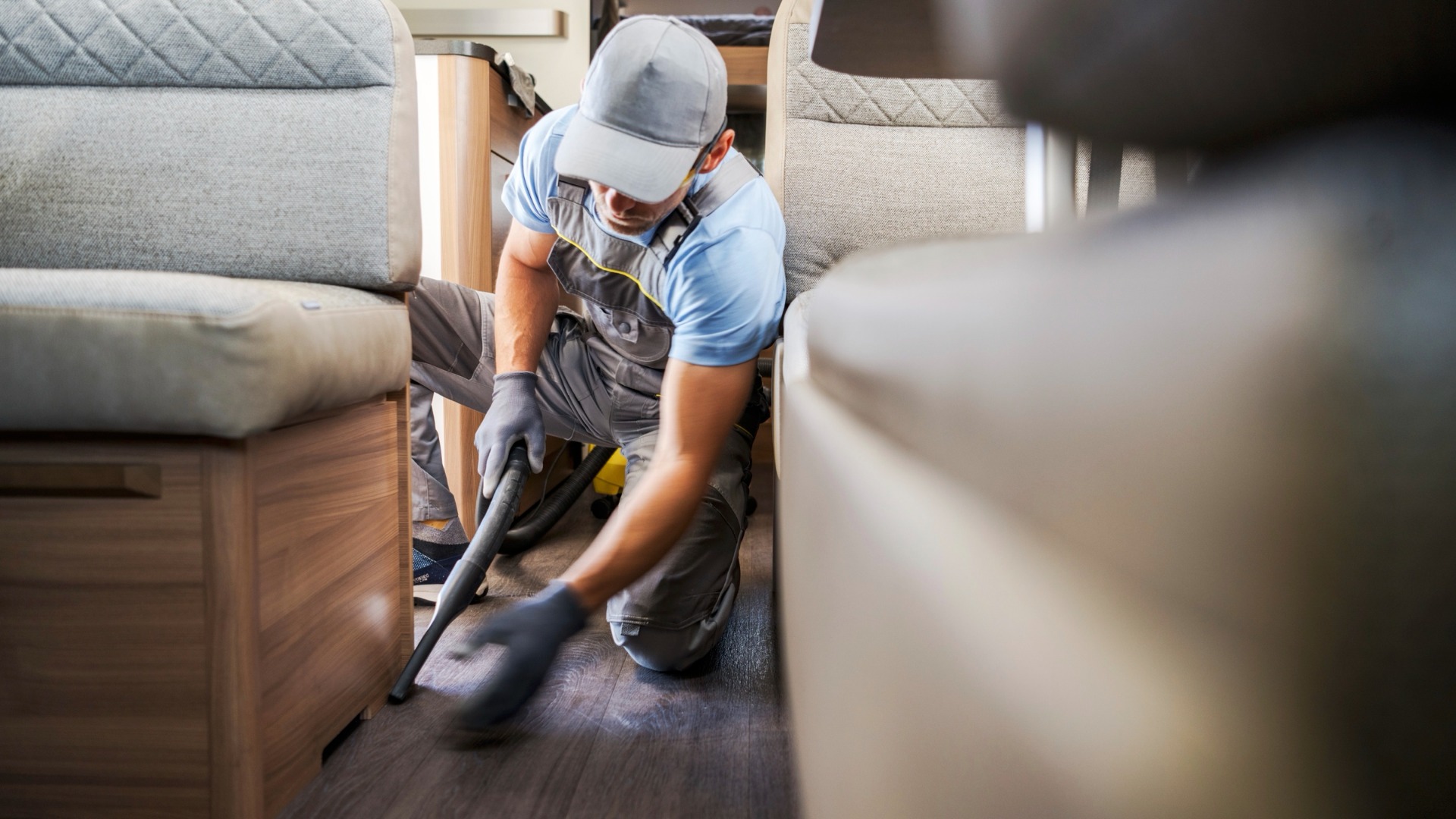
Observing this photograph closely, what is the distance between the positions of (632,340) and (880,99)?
2.38 feet

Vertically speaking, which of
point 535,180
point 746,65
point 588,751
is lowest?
point 588,751

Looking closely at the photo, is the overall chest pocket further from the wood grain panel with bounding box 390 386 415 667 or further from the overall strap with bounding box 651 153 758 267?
the wood grain panel with bounding box 390 386 415 667

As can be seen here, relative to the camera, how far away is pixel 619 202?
129 centimetres

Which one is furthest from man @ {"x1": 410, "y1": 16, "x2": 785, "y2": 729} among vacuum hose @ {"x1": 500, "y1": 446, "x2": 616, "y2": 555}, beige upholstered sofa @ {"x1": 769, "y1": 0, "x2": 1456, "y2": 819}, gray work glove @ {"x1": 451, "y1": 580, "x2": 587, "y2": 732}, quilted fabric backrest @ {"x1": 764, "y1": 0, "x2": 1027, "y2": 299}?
beige upholstered sofa @ {"x1": 769, "y1": 0, "x2": 1456, "y2": 819}

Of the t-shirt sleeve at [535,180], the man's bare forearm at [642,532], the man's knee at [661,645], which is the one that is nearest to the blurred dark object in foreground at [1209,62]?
the man's bare forearm at [642,532]

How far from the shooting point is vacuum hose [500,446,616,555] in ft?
6.15

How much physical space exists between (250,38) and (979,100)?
1.33 metres

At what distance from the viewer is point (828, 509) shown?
0.50 metres

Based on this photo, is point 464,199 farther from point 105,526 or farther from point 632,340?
point 105,526

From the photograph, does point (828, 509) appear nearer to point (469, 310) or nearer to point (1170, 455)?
point (1170, 455)

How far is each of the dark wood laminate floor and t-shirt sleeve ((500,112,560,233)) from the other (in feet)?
2.47

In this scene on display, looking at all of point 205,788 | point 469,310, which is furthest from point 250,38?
point 205,788

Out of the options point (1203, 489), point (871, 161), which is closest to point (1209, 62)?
point (1203, 489)

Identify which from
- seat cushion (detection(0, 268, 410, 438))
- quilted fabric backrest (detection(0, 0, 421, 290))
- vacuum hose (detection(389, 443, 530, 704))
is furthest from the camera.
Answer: vacuum hose (detection(389, 443, 530, 704))
